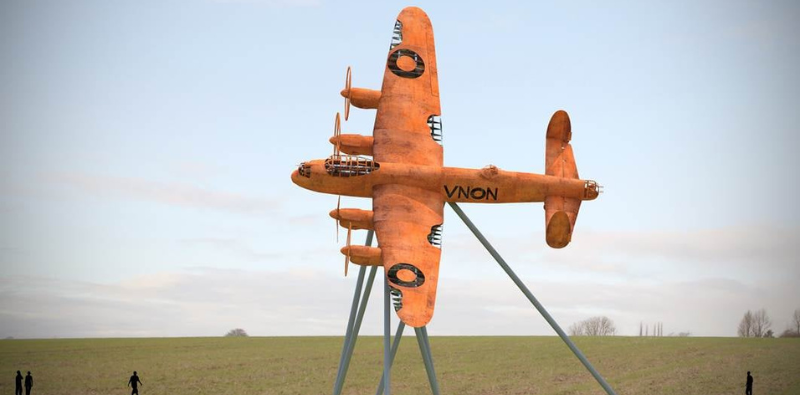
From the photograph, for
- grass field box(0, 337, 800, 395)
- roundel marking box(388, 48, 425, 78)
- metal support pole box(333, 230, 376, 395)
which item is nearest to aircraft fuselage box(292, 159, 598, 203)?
metal support pole box(333, 230, 376, 395)

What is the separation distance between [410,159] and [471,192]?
2.20 meters

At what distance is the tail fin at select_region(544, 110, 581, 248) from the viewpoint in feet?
81.3

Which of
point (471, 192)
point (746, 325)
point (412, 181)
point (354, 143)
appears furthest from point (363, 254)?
point (746, 325)

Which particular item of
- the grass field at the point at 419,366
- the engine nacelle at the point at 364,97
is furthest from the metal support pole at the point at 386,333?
the grass field at the point at 419,366

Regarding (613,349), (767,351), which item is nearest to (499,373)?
(613,349)

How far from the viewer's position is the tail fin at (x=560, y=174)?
24777 millimetres

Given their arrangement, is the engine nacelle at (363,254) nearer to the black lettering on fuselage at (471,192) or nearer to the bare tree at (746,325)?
the black lettering on fuselage at (471,192)

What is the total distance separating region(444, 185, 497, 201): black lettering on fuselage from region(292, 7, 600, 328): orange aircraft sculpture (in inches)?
1.2

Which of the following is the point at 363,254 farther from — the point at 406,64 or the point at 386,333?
the point at 406,64

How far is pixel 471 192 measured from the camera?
2492 centimetres

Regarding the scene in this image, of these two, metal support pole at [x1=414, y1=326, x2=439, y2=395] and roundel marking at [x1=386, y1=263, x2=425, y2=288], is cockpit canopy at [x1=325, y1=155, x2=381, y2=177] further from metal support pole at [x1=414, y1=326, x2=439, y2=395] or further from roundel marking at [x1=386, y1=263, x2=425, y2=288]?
metal support pole at [x1=414, y1=326, x2=439, y2=395]

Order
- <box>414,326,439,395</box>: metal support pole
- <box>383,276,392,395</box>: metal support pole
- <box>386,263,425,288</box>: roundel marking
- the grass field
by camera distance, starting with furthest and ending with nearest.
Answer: the grass field < <box>414,326,439,395</box>: metal support pole < <box>383,276,392,395</box>: metal support pole < <box>386,263,425,288</box>: roundel marking

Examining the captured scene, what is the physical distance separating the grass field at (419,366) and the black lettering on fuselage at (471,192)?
1287 centimetres

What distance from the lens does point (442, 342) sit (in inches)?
2077
